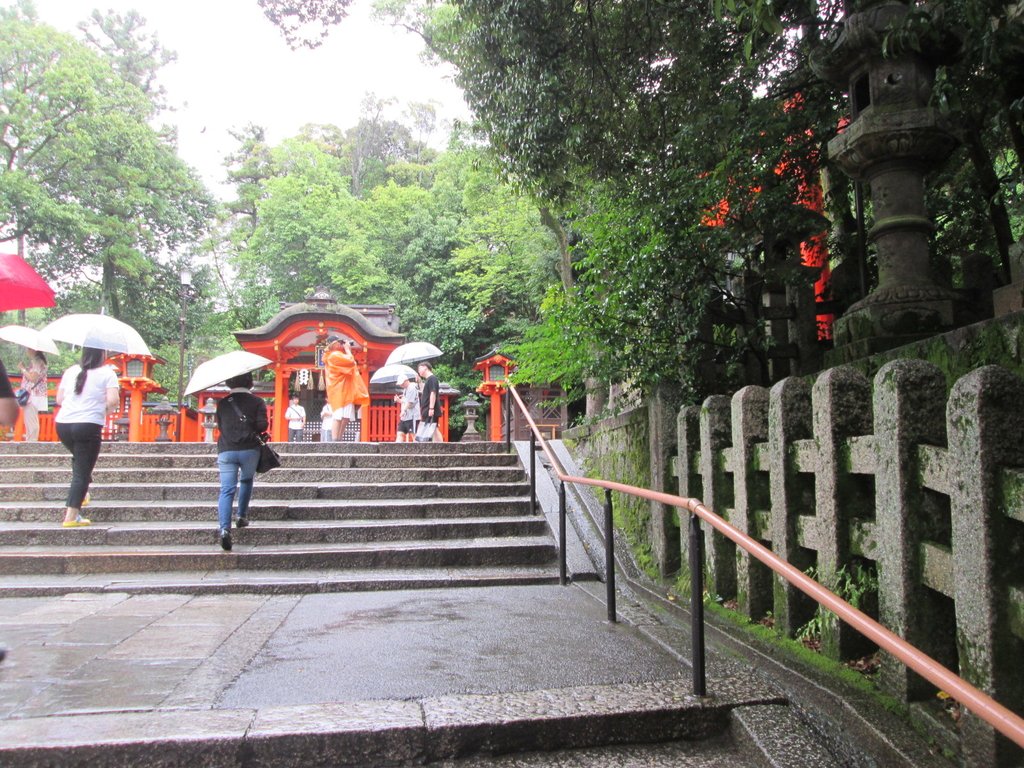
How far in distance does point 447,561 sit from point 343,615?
151 centimetres

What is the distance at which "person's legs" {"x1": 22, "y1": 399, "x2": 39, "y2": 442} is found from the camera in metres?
10.2

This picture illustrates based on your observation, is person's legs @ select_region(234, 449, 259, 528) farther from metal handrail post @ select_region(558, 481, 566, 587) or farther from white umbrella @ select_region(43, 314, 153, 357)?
metal handrail post @ select_region(558, 481, 566, 587)

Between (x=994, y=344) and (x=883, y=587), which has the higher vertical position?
(x=994, y=344)

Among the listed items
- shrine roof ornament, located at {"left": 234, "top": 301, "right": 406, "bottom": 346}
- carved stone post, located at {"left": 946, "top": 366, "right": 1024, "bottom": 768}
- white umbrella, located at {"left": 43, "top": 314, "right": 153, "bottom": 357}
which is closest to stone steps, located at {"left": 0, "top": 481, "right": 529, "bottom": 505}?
white umbrella, located at {"left": 43, "top": 314, "right": 153, "bottom": 357}

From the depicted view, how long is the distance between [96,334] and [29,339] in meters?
4.70

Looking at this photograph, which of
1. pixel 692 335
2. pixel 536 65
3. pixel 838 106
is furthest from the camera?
pixel 536 65

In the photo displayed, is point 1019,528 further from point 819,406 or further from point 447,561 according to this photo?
point 447,561

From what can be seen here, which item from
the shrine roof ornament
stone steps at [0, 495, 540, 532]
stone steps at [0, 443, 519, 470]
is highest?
the shrine roof ornament

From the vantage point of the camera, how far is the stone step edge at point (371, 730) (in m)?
2.21

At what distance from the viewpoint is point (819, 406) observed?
2.86m

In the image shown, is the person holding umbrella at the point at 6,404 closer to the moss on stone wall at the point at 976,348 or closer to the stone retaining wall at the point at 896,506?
the stone retaining wall at the point at 896,506

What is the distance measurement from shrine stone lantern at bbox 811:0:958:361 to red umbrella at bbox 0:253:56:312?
17.6 ft

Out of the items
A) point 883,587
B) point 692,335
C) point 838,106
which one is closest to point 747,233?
point 692,335

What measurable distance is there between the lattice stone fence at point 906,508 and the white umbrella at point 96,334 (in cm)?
596
